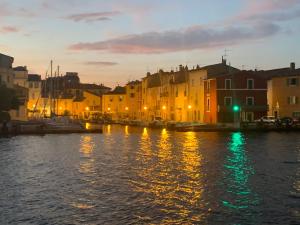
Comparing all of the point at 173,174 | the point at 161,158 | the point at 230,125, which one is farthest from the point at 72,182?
the point at 230,125

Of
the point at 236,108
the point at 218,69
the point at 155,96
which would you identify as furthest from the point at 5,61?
the point at 155,96

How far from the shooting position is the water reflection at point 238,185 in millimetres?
28312

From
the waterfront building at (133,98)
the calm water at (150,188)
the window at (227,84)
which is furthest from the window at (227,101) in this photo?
the waterfront building at (133,98)

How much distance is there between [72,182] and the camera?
120 feet

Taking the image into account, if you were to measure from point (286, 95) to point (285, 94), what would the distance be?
36 centimetres

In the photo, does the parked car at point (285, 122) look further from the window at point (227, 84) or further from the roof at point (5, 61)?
the roof at point (5, 61)

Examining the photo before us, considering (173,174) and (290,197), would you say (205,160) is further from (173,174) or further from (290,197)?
(290,197)

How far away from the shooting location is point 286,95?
10812 cm

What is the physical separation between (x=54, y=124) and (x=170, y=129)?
25.0 meters

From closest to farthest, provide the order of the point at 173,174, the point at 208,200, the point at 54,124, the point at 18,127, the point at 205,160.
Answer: the point at 208,200
the point at 173,174
the point at 205,160
the point at 18,127
the point at 54,124

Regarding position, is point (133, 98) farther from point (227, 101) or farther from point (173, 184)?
point (173, 184)

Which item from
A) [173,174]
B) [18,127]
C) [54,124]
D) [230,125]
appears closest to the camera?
[173,174]

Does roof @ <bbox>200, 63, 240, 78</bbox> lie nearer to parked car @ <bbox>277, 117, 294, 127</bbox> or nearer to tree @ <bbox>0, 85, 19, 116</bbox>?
parked car @ <bbox>277, 117, 294, 127</bbox>

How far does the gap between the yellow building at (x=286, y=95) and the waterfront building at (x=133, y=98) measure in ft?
231
